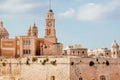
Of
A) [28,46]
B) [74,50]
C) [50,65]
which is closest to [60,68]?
[50,65]

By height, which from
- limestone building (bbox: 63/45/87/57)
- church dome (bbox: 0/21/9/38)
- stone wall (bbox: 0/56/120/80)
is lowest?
stone wall (bbox: 0/56/120/80)

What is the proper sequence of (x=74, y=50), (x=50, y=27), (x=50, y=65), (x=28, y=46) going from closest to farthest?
(x=50, y=65) → (x=28, y=46) → (x=50, y=27) → (x=74, y=50)

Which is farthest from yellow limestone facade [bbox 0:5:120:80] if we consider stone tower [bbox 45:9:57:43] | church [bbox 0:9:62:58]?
stone tower [bbox 45:9:57:43]

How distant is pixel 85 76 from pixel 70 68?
2.06 metres

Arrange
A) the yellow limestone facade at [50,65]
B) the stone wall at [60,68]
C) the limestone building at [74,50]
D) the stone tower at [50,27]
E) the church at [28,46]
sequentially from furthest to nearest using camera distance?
the limestone building at [74,50]
the stone tower at [50,27]
the church at [28,46]
the yellow limestone facade at [50,65]
the stone wall at [60,68]

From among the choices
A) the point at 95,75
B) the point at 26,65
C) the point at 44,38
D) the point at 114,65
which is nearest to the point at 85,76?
the point at 95,75

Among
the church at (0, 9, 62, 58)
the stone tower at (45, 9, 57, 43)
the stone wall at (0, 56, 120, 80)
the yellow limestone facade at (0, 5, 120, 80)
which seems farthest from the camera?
the stone tower at (45, 9, 57, 43)

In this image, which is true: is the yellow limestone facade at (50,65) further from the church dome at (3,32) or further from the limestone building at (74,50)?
the limestone building at (74,50)

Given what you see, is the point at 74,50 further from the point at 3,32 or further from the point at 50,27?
the point at 50,27

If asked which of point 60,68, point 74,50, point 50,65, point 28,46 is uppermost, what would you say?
point 74,50

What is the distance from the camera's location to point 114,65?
42.9 m

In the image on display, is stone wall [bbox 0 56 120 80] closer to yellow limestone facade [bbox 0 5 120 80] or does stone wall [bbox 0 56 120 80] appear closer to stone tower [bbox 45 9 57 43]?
yellow limestone facade [bbox 0 5 120 80]

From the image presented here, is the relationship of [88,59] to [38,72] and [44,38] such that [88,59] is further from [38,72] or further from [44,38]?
[44,38]

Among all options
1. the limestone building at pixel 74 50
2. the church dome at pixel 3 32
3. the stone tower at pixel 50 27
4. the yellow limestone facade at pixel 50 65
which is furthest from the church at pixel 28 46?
the limestone building at pixel 74 50
